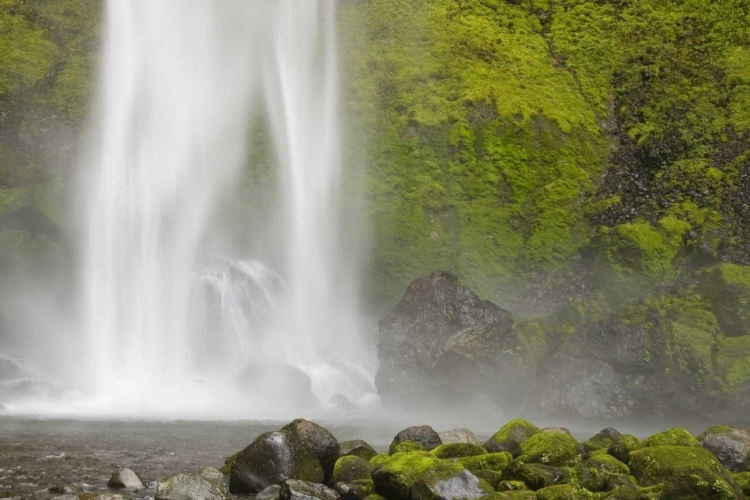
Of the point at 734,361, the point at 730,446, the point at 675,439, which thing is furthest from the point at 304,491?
the point at 734,361

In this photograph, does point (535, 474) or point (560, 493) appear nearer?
point (560, 493)

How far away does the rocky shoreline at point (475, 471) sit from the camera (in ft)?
43.1

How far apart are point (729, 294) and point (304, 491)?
2421 cm

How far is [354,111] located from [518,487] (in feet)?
135

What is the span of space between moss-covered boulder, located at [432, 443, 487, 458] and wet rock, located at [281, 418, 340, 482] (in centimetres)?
218

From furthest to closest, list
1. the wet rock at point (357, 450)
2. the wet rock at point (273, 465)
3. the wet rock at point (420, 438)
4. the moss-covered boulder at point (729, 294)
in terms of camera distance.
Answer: the moss-covered boulder at point (729, 294) → the wet rock at point (420, 438) → the wet rock at point (357, 450) → the wet rock at point (273, 465)

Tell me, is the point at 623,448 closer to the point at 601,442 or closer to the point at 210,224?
the point at 601,442

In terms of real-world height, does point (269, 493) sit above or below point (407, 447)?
below

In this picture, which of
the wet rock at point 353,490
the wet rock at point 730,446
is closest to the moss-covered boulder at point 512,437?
the wet rock at point 353,490

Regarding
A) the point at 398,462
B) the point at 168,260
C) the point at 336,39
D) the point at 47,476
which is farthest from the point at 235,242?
the point at 398,462

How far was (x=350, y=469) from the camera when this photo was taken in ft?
49.3

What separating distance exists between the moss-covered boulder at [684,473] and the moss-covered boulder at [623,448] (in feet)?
2.72

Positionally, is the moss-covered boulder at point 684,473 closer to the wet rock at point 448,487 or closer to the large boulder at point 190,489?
the wet rock at point 448,487

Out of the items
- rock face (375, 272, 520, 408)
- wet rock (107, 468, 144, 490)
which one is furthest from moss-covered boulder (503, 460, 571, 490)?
rock face (375, 272, 520, 408)
